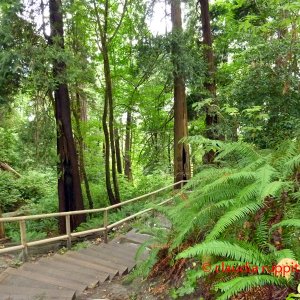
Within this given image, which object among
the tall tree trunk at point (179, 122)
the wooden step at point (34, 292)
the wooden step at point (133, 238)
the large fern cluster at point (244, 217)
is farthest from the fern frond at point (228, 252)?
the tall tree trunk at point (179, 122)

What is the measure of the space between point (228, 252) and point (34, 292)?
3.01m

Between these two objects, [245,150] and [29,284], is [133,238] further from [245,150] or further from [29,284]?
[245,150]

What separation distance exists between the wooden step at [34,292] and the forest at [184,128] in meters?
0.95

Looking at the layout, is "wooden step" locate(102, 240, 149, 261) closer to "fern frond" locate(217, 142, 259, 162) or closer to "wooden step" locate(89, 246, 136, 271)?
"wooden step" locate(89, 246, 136, 271)

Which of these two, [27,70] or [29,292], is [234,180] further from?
[27,70]

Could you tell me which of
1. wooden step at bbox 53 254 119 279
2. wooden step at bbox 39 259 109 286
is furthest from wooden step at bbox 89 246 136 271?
wooden step at bbox 39 259 109 286

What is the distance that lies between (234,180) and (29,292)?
3064 mm

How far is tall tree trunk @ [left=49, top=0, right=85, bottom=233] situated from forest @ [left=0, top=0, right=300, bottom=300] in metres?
0.03

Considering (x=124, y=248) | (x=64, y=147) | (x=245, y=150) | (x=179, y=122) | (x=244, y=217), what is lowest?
(x=124, y=248)

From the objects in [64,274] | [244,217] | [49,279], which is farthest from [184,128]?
[244,217]

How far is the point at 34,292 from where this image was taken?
174 inches

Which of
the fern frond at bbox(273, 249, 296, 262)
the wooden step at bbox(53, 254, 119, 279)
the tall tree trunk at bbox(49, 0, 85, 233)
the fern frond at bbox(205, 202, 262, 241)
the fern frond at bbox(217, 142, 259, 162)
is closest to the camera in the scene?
the fern frond at bbox(273, 249, 296, 262)

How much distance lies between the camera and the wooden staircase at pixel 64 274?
4422mm

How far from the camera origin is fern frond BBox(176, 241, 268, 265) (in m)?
2.61
